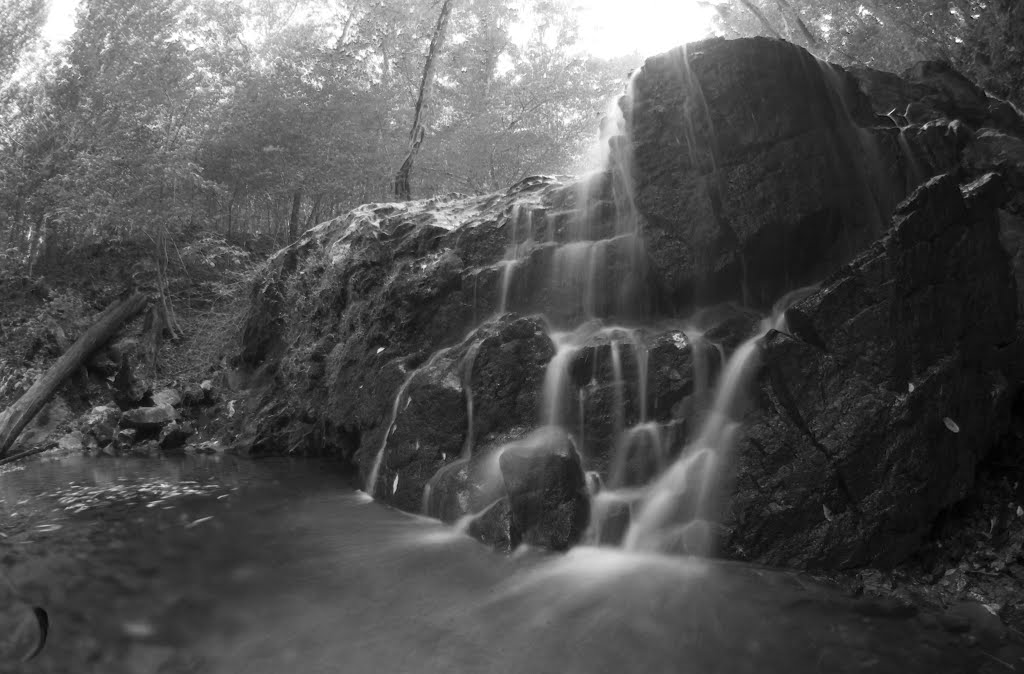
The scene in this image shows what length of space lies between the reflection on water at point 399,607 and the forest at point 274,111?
1040cm

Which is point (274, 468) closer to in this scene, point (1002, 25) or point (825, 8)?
point (1002, 25)

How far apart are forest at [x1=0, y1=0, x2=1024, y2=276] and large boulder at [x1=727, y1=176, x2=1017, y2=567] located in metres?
10.6

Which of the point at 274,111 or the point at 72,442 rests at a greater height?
the point at 274,111

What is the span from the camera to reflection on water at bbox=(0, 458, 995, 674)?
3.31m

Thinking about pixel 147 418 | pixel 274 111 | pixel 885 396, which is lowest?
pixel 147 418

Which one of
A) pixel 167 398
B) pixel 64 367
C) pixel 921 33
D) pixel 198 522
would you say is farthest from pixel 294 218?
pixel 921 33

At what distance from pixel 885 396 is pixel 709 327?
6.07 feet

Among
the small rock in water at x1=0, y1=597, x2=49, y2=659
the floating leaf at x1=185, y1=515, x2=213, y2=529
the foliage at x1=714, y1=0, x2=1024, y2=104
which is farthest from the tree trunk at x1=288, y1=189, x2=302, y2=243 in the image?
the small rock in water at x1=0, y1=597, x2=49, y2=659

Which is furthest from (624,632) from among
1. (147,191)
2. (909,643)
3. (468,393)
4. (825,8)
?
(825,8)

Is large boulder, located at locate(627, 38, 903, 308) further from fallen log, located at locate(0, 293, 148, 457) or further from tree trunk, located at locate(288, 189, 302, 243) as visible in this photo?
tree trunk, located at locate(288, 189, 302, 243)

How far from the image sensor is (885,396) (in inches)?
186

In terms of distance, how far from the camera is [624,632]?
11.9 feet

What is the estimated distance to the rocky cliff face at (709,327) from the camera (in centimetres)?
472

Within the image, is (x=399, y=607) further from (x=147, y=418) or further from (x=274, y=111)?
(x=274, y=111)
